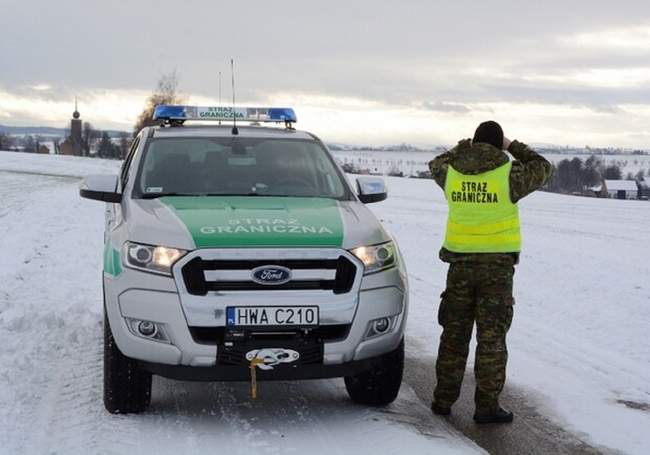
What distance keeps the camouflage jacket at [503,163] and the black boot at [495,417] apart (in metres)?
0.97

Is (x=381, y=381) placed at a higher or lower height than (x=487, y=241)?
lower

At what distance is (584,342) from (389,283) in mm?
3851

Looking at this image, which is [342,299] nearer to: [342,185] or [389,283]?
[389,283]

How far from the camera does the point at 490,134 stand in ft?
17.1

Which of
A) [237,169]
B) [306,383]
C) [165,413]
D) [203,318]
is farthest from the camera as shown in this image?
[237,169]

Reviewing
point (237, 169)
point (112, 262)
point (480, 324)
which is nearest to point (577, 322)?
point (480, 324)

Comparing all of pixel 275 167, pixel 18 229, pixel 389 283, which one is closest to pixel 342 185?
pixel 275 167

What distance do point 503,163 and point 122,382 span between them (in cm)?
267

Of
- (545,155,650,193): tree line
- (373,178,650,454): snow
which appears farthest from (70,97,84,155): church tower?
(373,178,650,454): snow

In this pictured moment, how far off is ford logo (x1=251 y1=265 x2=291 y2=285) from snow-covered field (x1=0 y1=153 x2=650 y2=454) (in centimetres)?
89

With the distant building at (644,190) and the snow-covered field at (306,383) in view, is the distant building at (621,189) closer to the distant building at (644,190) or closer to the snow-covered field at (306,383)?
the distant building at (644,190)

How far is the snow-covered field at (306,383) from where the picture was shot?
470 cm

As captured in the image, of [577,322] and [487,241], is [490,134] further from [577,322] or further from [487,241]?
[577,322]

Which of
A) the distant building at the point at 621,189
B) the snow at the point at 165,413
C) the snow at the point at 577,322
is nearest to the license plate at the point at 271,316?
the snow at the point at 165,413
